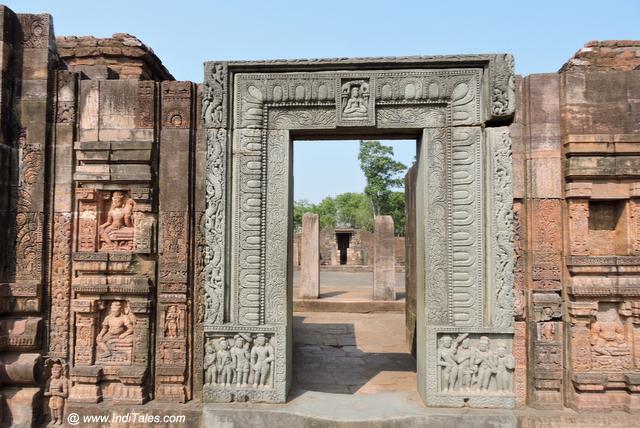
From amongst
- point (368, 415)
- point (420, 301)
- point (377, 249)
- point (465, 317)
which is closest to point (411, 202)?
point (420, 301)

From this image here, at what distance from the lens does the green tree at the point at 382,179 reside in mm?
33969

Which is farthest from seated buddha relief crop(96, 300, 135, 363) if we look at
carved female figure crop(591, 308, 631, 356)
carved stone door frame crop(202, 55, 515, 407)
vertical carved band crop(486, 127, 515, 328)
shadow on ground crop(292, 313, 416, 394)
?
carved female figure crop(591, 308, 631, 356)

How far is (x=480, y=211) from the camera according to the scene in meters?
3.98

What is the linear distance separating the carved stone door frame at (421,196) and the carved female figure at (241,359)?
0.02 meters

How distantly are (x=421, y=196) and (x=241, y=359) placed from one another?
259cm

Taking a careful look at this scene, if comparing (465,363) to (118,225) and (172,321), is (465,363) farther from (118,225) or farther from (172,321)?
(118,225)

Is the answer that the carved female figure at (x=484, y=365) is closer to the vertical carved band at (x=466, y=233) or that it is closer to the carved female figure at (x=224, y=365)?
the vertical carved band at (x=466, y=233)

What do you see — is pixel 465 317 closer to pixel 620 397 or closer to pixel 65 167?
pixel 620 397

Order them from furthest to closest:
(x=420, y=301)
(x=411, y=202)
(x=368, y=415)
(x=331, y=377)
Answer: (x=411, y=202), (x=331, y=377), (x=420, y=301), (x=368, y=415)

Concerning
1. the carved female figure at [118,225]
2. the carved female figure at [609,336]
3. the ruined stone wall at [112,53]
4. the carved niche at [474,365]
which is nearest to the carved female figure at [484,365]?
the carved niche at [474,365]

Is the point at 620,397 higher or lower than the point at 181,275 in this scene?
lower

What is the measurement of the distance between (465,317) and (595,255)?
1.50 m

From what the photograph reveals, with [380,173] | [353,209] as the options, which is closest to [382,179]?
[380,173]

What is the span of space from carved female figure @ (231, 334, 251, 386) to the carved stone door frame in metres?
0.02
